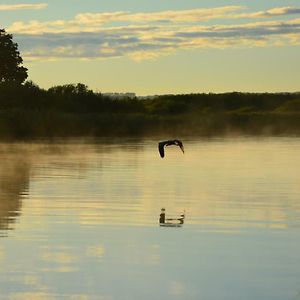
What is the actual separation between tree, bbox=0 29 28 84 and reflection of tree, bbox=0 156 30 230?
50.5 metres

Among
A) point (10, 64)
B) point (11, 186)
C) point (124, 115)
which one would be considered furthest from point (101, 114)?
point (11, 186)

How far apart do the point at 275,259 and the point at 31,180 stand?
57.4 feet

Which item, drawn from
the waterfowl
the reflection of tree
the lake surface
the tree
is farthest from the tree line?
the waterfowl

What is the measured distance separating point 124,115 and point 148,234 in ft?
216

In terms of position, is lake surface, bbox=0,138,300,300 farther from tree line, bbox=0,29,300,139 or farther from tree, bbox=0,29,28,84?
tree, bbox=0,29,28,84

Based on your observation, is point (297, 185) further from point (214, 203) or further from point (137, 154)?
point (137, 154)

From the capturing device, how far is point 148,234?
795 inches

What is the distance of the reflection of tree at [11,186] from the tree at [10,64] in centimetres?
5048

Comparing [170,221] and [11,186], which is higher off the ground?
[170,221]

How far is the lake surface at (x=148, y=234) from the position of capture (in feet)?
49.7

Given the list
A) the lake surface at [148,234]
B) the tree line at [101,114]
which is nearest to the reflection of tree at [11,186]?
the lake surface at [148,234]

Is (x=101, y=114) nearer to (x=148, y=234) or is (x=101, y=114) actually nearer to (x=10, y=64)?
(x=10, y=64)

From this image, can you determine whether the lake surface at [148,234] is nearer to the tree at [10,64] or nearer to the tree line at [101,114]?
Result: the tree line at [101,114]

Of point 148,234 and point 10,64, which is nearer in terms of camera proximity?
point 148,234
